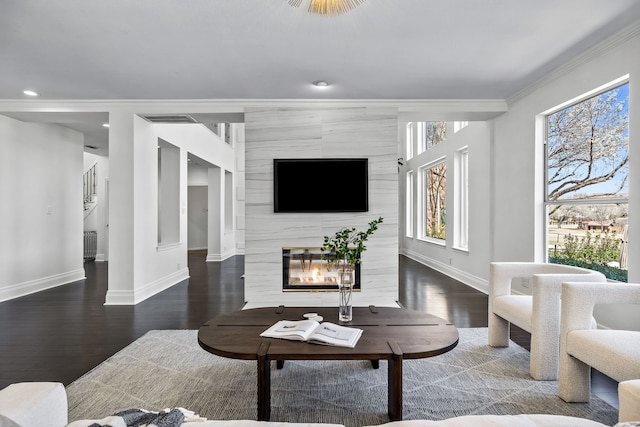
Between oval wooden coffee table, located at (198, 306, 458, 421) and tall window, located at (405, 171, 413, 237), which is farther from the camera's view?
tall window, located at (405, 171, 413, 237)

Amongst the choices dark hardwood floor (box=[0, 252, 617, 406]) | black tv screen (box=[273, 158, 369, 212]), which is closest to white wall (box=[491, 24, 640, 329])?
dark hardwood floor (box=[0, 252, 617, 406])

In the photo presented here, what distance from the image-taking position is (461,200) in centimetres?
630

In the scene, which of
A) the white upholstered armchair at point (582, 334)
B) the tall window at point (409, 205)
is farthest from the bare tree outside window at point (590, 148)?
the tall window at point (409, 205)

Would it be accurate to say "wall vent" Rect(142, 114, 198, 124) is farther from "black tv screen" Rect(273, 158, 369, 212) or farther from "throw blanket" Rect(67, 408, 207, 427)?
"throw blanket" Rect(67, 408, 207, 427)

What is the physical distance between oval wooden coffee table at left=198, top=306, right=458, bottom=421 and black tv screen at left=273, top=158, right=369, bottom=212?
2.19 m

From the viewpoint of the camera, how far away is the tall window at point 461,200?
20.4ft

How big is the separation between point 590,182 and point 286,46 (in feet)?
9.57

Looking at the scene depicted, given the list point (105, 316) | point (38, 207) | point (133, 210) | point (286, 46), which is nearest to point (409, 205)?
point (133, 210)

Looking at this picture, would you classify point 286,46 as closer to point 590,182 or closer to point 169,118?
point 169,118

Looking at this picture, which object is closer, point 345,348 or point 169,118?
point 345,348

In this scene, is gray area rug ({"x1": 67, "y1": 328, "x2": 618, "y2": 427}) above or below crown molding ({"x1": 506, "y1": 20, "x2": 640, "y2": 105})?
below

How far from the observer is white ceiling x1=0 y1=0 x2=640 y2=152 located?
2516 millimetres

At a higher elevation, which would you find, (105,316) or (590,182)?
(590,182)

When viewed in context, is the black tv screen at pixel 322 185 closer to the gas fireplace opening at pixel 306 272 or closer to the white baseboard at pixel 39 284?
the gas fireplace opening at pixel 306 272
